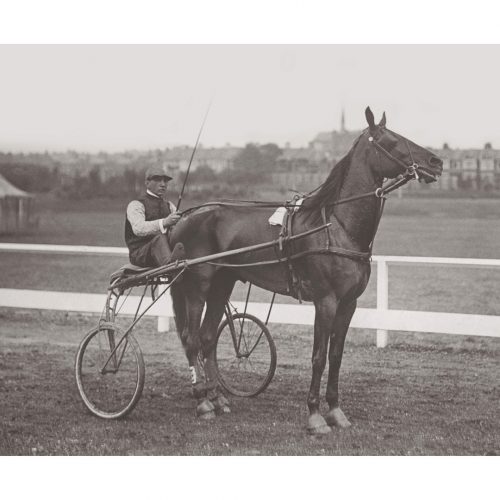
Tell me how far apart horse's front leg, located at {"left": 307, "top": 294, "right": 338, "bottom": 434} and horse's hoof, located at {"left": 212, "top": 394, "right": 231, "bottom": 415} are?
826 mm

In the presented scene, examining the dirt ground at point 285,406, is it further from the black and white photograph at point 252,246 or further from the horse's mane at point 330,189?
the horse's mane at point 330,189

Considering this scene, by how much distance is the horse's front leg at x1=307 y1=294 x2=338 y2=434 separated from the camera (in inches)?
195

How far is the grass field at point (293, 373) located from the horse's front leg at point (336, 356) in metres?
Answer: 0.14

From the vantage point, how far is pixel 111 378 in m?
6.51

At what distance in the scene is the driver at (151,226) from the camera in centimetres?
557

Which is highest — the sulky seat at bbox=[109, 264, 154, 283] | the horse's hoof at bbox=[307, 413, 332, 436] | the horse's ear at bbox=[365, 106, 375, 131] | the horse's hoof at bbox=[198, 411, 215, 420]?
the horse's ear at bbox=[365, 106, 375, 131]

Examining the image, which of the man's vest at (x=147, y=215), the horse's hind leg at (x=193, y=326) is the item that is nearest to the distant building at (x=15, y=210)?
the man's vest at (x=147, y=215)

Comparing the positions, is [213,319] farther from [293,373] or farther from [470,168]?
[470,168]

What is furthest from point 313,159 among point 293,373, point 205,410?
point 205,410

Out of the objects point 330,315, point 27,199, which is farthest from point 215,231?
point 27,199

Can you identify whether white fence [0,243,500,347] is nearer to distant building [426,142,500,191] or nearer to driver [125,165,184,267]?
distant building [426,142,500,191]

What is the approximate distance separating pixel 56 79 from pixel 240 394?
412cm

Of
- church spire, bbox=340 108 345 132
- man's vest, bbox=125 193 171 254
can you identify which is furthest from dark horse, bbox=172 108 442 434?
church spire, bbox=340 108 345 132

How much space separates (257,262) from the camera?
17.9 feet
